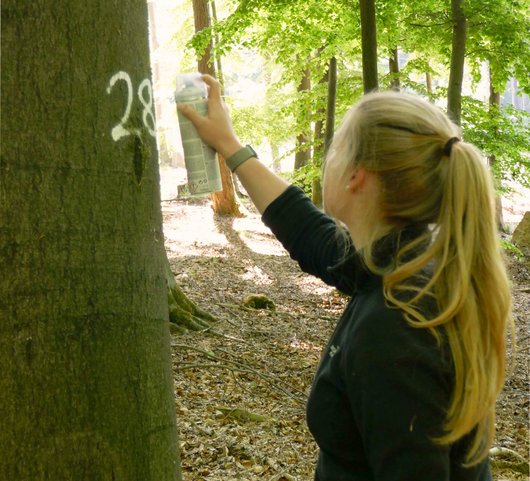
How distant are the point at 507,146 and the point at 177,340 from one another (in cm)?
678

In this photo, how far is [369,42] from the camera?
8086 mm

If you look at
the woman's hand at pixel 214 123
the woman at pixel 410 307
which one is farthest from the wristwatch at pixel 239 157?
the woman at pixel 410 307

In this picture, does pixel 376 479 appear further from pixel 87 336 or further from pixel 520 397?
pixel 520 397

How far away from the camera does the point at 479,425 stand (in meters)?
1.68

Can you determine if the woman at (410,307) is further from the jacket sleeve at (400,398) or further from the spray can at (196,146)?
the spray can at (196,146)

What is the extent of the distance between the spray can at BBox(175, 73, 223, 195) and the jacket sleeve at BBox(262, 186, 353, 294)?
0.25 metres

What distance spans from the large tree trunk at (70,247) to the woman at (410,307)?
1.88 feet

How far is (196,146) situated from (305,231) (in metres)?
0.51

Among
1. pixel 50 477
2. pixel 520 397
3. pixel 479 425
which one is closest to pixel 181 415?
pixel 50 477

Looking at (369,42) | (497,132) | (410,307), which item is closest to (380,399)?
(410,307)

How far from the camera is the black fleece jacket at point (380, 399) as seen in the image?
147cm

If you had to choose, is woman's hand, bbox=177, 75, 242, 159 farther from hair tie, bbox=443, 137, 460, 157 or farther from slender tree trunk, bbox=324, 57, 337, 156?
slender tree trunk, bbox=324, 57, 337, 156

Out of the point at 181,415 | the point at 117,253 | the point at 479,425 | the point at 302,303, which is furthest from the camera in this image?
the point at 302,303

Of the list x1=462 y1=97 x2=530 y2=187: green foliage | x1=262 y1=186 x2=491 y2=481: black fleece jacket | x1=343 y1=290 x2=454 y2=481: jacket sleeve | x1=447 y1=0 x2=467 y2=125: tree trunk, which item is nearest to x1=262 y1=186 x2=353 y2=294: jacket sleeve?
x1=262 y1=186 x2=491 y2=481: black fleece jacket
